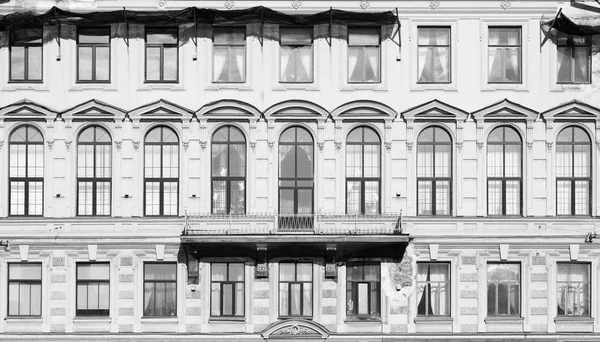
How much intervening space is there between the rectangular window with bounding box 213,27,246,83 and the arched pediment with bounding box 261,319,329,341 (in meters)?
9.95

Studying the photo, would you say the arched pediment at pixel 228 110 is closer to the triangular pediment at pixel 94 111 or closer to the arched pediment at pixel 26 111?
the triangular pediment at pixel 94 111

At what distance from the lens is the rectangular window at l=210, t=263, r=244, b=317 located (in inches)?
1810

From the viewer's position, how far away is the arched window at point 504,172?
46.5 metres

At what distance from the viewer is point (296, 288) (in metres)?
46.0

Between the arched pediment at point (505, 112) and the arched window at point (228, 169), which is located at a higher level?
the arched pediment at point (505, 112)

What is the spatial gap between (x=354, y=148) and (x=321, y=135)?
1.45 m

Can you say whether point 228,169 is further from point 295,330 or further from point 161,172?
point 295,330

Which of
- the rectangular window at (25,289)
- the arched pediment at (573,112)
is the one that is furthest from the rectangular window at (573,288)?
the rectangular window at (25,289)

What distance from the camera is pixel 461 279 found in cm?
4600

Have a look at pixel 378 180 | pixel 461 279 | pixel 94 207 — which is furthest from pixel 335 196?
pixel 94 207

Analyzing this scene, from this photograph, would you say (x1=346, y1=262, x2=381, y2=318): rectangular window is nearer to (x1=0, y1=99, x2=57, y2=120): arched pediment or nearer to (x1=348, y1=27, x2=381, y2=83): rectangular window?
(x1=348, y1=27, x2=381, y2=83): rectangular window

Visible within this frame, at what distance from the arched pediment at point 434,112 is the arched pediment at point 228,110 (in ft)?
19.9

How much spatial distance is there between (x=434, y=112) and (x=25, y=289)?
58.1 feet

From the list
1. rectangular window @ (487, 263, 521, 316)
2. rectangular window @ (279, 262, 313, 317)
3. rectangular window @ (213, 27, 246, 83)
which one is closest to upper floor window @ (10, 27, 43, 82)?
rectangular window @ (213, 27, 246, 83)
